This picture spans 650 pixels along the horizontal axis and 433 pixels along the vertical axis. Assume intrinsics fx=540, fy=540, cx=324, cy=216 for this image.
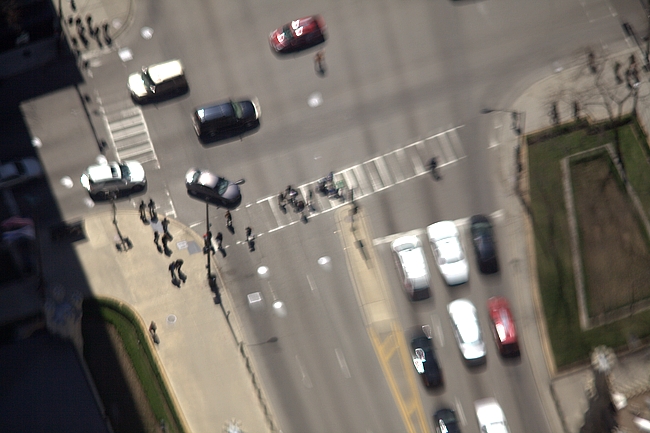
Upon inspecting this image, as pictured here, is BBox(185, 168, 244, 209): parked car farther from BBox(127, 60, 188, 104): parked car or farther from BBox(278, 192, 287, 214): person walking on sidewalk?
BBox(127, 60, 188, 104): parked car

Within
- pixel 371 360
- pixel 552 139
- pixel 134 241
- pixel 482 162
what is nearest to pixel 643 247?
pixel 552 139

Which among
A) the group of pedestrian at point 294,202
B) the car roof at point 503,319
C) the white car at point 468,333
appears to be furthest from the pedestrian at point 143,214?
the car roof at point 503,319

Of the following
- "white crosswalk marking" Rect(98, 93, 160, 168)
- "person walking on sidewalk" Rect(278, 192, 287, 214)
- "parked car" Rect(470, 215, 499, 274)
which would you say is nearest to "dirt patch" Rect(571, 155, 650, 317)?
"parked car" Rect(470, 215, 499, 274)

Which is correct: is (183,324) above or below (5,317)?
below

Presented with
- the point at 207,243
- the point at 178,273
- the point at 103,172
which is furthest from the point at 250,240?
the point at 103,172

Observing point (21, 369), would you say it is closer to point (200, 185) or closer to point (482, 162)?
point (200, 185)

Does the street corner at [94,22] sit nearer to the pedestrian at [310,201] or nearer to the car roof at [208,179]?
the car roof at [208,179]

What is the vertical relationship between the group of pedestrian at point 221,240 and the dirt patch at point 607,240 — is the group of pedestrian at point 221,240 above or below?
above
